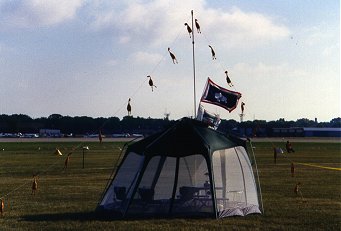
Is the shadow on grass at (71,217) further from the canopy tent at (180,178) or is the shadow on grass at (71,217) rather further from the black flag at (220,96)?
the black flag at (220,96)

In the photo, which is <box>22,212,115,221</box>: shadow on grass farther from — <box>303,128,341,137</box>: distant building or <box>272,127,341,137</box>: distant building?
<box>303,128,341,137</box>: distant building

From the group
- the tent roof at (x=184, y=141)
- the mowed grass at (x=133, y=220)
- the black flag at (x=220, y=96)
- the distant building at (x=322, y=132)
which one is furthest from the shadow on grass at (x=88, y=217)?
the distant building at (x=322, y=132)

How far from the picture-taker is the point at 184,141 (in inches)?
564

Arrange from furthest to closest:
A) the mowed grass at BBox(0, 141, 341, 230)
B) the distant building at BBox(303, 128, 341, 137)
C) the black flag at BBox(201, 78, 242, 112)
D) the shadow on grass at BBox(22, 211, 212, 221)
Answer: the distant building at BBox(303, 128, 341, 137)
the black flag at BBox(201, 78, 242, 112)
the shadow on grass at BBox(22, 211, 212, 221)
the mowed grass at BBox(0, 141, 341, 230)

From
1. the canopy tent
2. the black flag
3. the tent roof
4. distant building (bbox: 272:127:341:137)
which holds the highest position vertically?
distant building (bbox: 272:127:341:137)

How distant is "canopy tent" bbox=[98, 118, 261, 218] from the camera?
558 inches

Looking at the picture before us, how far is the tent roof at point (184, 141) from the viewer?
14.1 meters

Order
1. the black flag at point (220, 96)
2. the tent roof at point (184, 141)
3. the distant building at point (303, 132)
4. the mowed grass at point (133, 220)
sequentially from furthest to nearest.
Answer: the distant building at point (303, 132) → the black flag at point (220, 96) → the tent roof at point (184, 141) → the mowed grass at point (133, 220)

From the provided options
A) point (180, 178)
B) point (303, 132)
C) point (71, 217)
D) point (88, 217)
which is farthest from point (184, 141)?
point (303, 132)

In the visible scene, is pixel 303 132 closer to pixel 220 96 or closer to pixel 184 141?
pixel 220 96

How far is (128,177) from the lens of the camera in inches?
581

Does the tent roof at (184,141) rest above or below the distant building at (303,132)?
below

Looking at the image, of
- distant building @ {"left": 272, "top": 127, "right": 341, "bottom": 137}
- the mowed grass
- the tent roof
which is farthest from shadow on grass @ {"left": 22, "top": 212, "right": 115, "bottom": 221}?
distant building @ {"left": 272, "top": 127, "right": 341, "bottom": 137}

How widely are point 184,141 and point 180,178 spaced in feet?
3.42
